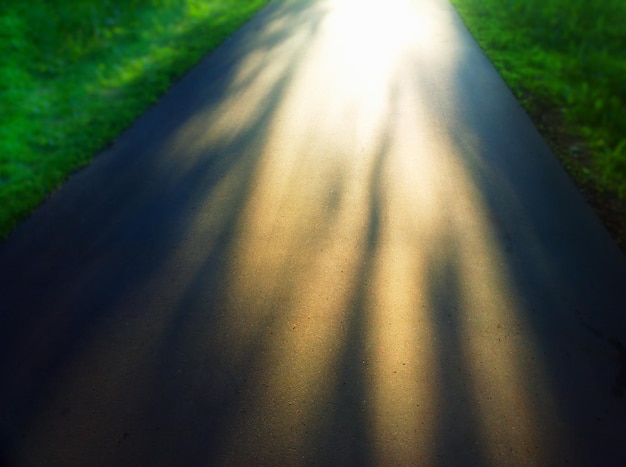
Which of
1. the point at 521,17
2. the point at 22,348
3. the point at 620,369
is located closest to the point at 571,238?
the point at 620,369

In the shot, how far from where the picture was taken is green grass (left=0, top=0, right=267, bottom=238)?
5.27 meters

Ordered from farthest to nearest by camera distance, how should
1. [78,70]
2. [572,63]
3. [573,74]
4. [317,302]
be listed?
[78,70]
[572,63]
[573,74]
[317,302]

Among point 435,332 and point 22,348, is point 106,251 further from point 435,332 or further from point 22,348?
point 435,332

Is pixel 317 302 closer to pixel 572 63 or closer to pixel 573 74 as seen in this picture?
pixel 573 74

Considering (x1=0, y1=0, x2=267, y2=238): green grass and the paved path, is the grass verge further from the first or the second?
(x1=0, y1=0, x2=267, y2=238): green grass

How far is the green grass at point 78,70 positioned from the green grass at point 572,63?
5.82 metres

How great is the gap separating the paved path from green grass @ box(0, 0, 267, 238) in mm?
449

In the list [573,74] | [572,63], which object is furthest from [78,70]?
[572,63]

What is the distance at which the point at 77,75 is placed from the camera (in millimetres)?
7242

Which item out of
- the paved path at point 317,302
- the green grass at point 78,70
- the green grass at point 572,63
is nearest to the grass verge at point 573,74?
the green grass at point 572,63

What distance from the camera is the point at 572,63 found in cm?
725

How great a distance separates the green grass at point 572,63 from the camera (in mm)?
5273

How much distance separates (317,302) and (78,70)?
268 inches

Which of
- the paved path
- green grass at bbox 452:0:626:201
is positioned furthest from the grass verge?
the paved path
